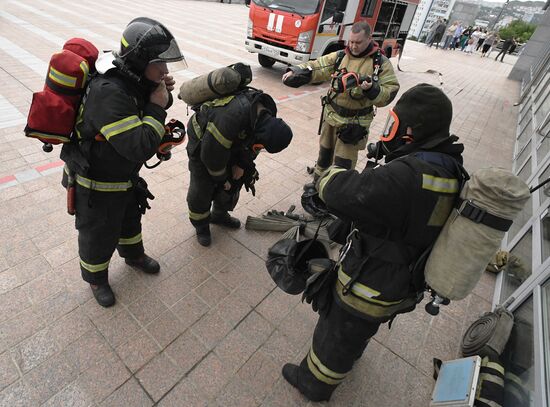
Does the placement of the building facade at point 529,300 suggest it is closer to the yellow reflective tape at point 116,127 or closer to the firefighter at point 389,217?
the firefighter at point 389,217

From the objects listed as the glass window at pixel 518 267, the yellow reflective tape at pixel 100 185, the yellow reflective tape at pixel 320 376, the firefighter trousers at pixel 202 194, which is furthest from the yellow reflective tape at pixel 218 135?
the glass window at pixel 518 267

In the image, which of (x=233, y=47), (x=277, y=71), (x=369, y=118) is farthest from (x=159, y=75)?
(x=233, y=47)

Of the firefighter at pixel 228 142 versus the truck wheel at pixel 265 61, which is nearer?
the firefighter at pixel 228 142

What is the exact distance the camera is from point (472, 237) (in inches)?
51.2

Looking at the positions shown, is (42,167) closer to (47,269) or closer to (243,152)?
(47,269)

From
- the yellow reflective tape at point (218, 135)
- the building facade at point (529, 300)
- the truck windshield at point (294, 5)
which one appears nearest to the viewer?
the building facade at point (529, 300)

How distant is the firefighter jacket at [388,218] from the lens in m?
1.36

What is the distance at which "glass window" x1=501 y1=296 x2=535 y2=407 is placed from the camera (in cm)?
201

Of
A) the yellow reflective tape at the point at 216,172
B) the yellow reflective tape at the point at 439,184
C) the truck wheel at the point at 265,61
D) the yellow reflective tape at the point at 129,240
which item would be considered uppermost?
the yellow reflective tape at the point at 439,184

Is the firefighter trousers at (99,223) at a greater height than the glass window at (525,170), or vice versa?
the firefighter trousers at (99,223)

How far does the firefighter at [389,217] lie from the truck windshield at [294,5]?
25.0 ft

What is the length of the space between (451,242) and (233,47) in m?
12.2

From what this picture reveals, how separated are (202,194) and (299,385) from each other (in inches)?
71.5

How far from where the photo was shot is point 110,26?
36.4 ft
